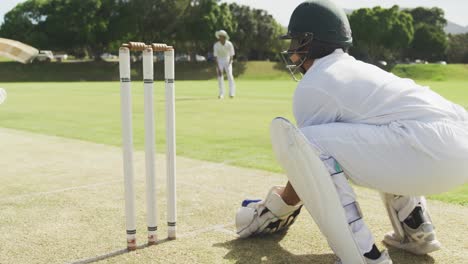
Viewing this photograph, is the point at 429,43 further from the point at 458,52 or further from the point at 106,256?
the point at 106,256

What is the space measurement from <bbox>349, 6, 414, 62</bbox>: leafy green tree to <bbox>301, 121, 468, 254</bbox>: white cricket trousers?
66079 mm

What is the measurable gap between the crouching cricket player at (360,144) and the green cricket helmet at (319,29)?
13 cm

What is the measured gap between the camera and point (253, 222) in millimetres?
3480

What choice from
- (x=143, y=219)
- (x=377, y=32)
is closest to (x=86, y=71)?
(x=377, y=32)

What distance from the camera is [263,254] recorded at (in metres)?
3.26

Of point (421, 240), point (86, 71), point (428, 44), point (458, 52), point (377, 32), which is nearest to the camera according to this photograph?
point (421, 240)

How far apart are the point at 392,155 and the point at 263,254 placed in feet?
3.17

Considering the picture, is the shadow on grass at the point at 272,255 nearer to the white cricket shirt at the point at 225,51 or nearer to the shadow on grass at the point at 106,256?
the shadow on grass at the point at 106,256

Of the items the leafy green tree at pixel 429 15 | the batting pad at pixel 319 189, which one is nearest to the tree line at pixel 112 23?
the batting pad at pixel 319 189

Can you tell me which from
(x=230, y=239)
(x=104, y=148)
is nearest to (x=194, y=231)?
(x=230, y=239)

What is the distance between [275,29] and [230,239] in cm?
6785

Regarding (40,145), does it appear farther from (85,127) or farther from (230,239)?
(230,239)

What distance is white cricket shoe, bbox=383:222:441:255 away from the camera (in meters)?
3.17

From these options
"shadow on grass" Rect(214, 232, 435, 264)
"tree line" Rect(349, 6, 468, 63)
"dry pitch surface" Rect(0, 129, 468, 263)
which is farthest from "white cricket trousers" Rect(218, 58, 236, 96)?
"tree line" Rect(349, 6, 468, 63)
